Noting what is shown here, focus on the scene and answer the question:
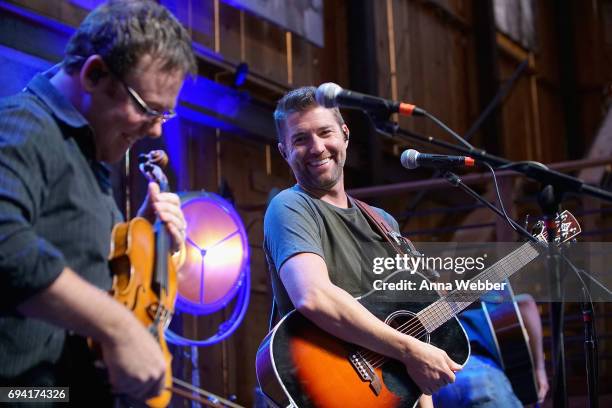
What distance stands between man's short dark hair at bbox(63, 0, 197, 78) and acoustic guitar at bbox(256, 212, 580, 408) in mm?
1196

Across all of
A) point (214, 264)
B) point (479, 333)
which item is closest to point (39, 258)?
point (479, 333)

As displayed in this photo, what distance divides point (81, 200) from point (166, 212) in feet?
0.84

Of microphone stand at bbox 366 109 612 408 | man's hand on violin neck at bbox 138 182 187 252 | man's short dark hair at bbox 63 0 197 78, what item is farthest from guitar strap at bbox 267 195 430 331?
man's short dark hair at bbox 63 0 197 78

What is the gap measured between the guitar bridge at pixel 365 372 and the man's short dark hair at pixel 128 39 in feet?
4.38

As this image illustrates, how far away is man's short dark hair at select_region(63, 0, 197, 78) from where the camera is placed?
198 cm

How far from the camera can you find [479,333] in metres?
4.02

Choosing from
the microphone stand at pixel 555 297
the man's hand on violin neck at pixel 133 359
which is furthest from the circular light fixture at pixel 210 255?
the man's hand on violin neck at pixel 133 359

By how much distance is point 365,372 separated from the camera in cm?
303

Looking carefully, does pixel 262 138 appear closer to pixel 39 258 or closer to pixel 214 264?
pixel 214 264

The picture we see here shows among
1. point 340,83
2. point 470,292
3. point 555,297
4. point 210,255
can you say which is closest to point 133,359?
point 555,297

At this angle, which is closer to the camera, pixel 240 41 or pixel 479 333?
pixel 479 333

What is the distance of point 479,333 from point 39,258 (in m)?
2.67

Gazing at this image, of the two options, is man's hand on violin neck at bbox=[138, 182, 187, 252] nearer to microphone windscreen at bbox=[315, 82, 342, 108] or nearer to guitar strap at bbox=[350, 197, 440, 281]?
microphone windscreen at bbox=[315, 82, 342, 108]

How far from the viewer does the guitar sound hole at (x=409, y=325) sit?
3205 mm
